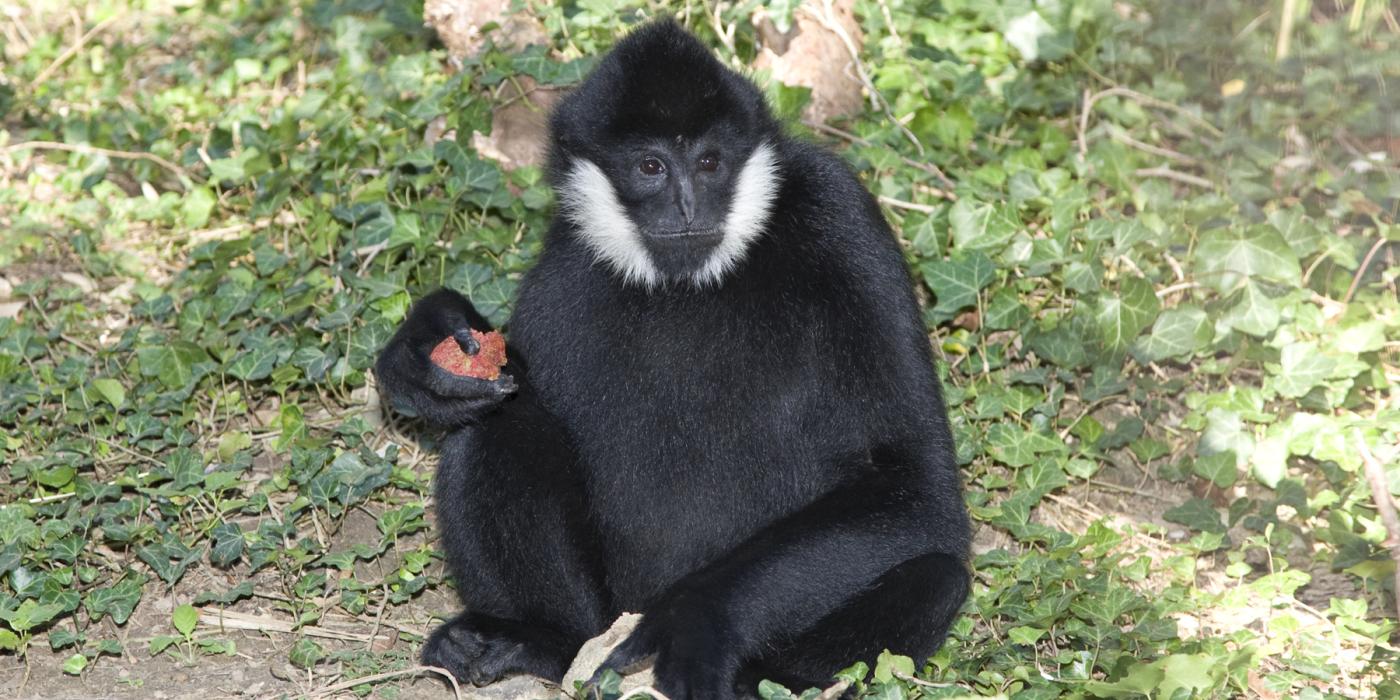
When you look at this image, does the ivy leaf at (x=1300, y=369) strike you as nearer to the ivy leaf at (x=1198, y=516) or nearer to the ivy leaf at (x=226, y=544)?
the ivy leaf at (x=1198, y=516)

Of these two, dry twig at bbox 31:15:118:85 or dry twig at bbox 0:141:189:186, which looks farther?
dry twig at bbox 31:15:118:85

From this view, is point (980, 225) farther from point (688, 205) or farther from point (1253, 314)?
point (688, 205)

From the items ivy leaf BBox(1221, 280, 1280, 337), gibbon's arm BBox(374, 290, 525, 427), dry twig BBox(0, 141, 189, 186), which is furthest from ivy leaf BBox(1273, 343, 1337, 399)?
Answer: dry twig BBox(0, 141, 189, 186)

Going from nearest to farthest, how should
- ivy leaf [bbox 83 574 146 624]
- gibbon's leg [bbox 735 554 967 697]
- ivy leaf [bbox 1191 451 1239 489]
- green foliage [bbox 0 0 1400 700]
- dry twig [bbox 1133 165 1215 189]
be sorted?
1. gibbon's leg [bbox 735 554 967 697]
2. ivy leaf [bbox 83 574 146 624]
3. green foliage [bbox 0 0 1400 700]
4. ivy leaf [bbox 1191 451 1239 489]
5. dry twig [bbox 1133 165 1215 189]

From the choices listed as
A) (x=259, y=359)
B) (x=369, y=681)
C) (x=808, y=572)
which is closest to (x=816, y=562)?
(x=808, y=572)

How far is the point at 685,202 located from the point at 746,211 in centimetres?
20

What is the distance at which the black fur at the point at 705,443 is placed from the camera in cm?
413

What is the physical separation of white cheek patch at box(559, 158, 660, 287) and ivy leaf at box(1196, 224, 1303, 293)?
271 cm

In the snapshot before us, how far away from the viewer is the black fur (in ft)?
13.6

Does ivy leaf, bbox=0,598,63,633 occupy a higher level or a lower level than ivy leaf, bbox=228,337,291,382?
higher

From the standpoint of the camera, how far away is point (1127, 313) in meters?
5.69

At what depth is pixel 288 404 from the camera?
579 centimetres

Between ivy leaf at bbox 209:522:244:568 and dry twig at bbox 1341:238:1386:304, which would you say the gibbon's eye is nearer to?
ivy leaf at bbox 209:522:244:568

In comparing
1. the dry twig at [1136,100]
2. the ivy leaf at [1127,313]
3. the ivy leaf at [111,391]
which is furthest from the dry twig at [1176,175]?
the ivy leaf at [111,391]
